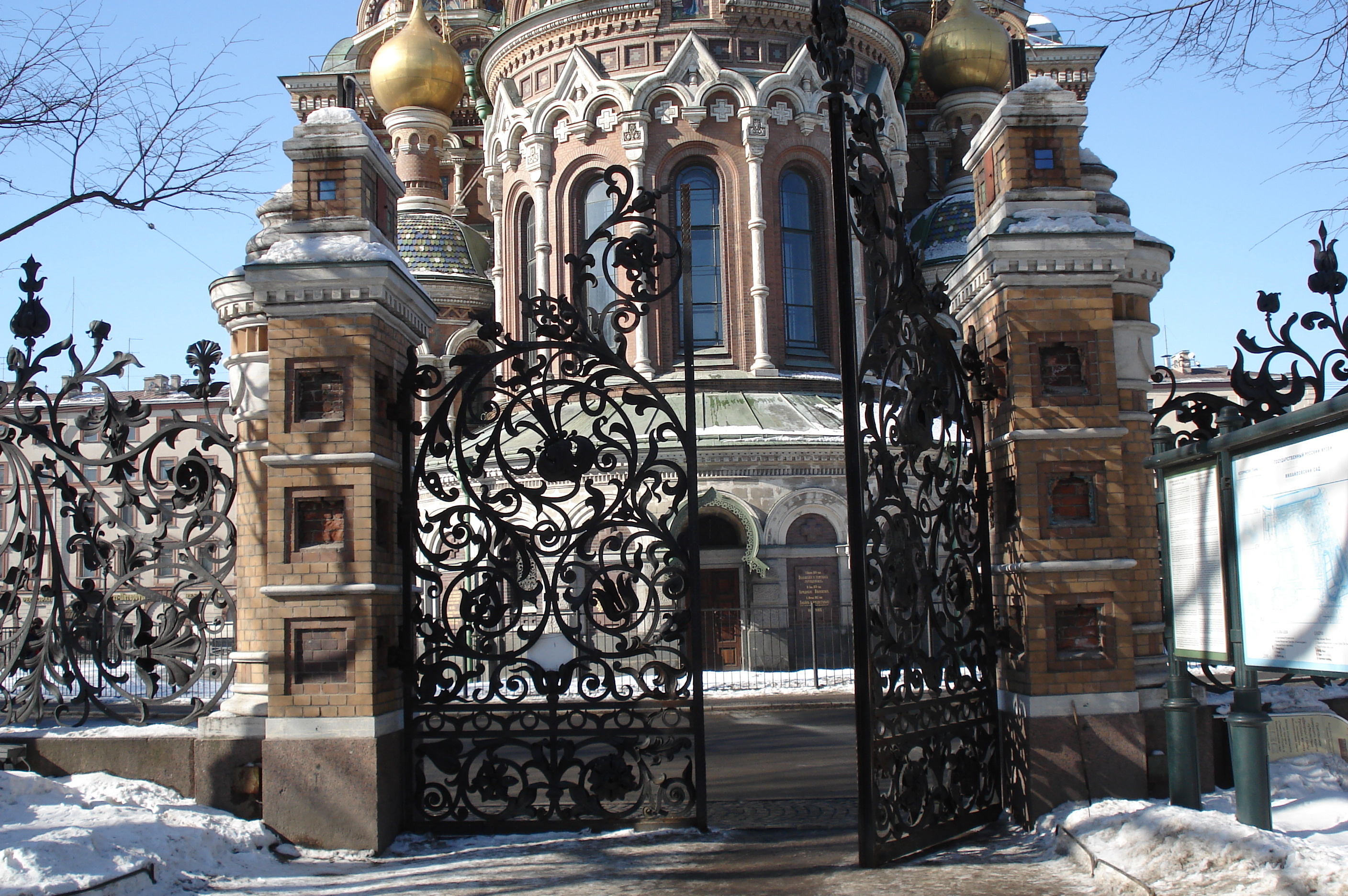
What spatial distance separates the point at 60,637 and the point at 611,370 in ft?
12.9

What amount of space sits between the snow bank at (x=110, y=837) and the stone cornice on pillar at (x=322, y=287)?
2.82 metres

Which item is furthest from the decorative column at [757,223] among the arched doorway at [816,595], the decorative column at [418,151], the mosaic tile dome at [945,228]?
the decorative column at [418,151]

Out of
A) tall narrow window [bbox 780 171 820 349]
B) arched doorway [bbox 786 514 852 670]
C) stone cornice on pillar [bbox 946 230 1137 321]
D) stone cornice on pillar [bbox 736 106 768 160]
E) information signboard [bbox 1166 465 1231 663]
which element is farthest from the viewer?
tall narrow window [bbox 780 171 820 349]

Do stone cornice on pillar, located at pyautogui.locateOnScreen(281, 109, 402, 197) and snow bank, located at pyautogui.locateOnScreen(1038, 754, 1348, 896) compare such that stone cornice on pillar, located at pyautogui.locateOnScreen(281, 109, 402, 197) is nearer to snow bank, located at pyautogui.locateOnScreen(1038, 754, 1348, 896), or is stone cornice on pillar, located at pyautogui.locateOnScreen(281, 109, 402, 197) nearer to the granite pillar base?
the granite pillar base

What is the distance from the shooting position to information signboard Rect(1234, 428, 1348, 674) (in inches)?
188

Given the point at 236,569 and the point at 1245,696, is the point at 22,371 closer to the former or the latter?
the point at 236,569

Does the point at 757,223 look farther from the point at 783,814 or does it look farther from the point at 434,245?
the point at 783,814

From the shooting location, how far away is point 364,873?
6.21 m

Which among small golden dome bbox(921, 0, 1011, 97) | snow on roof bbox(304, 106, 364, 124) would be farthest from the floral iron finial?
small golden dome bbox(921, 0, 1011, 97)

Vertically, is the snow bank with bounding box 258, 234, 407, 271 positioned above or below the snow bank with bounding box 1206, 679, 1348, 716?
above

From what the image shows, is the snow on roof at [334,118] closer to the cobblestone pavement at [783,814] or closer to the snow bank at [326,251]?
the snow bank at [326,251]

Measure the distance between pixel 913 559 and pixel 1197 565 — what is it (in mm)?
1546

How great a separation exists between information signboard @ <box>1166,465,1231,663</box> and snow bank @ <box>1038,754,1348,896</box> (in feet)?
2.56

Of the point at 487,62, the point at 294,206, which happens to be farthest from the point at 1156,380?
the point at 487,62
